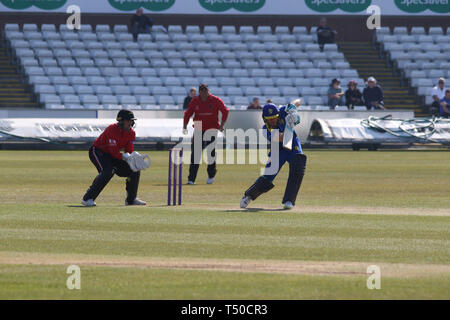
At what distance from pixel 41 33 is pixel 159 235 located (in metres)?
33.4

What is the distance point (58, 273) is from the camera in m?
9.20

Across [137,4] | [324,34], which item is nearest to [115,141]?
[324,34]

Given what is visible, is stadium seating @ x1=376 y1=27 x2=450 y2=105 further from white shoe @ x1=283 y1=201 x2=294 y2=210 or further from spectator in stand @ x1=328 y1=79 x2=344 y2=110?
white shoe @ x1=283 y1=201 x2=294 y2=210

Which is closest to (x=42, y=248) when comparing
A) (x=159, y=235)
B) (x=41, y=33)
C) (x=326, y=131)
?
(x=159, y=235)

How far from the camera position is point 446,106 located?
37938 millimetres

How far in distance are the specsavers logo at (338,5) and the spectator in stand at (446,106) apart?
1080 centimetres

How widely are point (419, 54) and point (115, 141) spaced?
32.7 metres

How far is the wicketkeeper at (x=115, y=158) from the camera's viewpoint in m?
15.5

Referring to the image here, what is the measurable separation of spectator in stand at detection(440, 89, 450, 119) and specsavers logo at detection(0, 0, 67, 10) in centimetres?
1822

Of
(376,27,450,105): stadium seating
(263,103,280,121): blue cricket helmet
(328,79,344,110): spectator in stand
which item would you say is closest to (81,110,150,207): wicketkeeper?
(263,103,280,121): blue cricket helmet

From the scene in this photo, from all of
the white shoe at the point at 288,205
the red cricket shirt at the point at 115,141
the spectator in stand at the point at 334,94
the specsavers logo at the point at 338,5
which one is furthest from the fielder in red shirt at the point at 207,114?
the specsavers logo at the point at 338,5

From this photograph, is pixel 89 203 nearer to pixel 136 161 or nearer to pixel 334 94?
pixel 136 161

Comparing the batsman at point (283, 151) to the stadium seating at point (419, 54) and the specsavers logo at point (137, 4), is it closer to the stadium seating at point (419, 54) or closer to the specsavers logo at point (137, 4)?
the stadium seating at point (419, 54)
